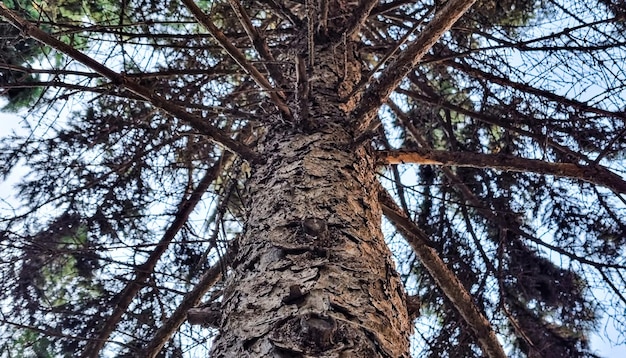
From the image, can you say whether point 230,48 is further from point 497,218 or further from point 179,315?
point 497,218

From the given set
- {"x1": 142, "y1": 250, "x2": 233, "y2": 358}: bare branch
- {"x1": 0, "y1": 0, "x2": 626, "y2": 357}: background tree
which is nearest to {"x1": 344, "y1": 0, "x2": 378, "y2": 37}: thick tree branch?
{"x1": 0, "y1": 0, "x2": 626, "y2": 357}: background tree

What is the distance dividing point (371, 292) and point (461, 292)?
3.81ft

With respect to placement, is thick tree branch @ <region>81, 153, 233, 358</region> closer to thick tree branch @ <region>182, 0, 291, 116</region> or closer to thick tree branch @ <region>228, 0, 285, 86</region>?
thick tree branch @ <region>228, 0, 285, 86</region>

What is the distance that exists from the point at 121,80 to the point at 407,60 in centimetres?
98

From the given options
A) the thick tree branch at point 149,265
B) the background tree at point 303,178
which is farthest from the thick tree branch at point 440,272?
the thick tree branch at point 149,265

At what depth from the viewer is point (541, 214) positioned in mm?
3477

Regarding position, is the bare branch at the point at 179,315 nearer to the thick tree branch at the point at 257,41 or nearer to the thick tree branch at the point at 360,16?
the thick tree branch at the point at 257,41

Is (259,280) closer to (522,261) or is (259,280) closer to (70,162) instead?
(70,162)

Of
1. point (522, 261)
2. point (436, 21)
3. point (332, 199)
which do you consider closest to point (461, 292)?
point (332, 199)

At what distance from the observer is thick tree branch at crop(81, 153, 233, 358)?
9.09ft

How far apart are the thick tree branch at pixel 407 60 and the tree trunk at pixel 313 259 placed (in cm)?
10

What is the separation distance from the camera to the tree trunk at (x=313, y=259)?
3.85 feet

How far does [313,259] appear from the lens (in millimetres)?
1413

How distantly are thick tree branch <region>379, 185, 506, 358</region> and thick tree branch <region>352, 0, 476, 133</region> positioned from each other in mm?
345
